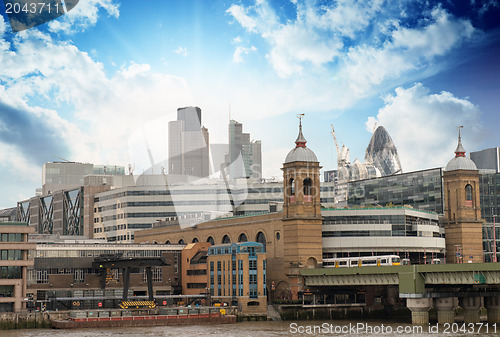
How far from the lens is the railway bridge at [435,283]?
126m

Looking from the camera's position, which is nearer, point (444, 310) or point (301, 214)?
point (444, 310)

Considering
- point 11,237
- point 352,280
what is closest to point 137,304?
point 11,237

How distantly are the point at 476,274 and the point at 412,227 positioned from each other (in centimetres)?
4790

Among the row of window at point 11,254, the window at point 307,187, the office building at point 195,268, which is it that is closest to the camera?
the row of window at point 11,254

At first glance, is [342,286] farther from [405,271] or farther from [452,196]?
[452,196]

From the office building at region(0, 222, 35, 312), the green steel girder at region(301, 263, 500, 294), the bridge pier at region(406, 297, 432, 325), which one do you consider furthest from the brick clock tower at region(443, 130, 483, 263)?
the office building at region(0, 222, 35, 312)

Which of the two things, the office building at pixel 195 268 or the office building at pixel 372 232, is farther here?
the office building at pixel 195 268

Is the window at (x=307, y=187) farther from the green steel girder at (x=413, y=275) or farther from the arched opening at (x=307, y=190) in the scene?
the green steel girder at (x=413, y=275)

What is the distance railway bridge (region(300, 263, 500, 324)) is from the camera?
126 meters

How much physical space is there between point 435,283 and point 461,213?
5681 centimetres

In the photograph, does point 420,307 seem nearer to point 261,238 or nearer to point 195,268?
point 261,238

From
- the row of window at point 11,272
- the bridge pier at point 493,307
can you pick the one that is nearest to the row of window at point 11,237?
the row of window at point 11,272

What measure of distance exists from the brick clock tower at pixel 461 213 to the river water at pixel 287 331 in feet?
153

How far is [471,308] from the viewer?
144 m
